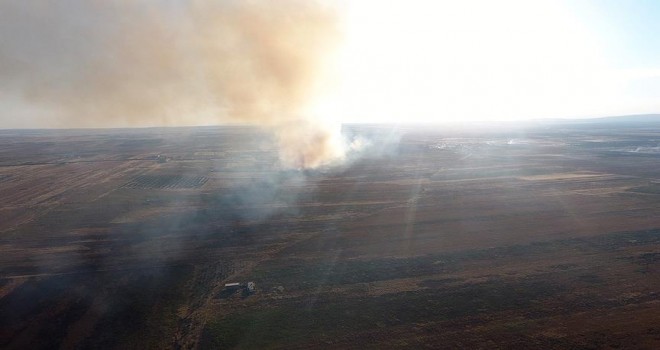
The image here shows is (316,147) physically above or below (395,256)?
above

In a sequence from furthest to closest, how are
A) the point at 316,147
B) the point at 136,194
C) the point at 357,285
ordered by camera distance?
the point at 316,147 → the point at 136,194 → the point at 357,285

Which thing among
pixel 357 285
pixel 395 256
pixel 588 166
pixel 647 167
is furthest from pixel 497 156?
pixel 357 285

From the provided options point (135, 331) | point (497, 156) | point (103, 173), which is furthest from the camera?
point (497, 156)

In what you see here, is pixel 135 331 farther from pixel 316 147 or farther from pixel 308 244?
pixel 316 147

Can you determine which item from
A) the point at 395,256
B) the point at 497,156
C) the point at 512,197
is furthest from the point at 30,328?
the point at 497,156

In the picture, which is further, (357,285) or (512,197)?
(512,197)

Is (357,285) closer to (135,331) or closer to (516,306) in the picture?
(516,306)
